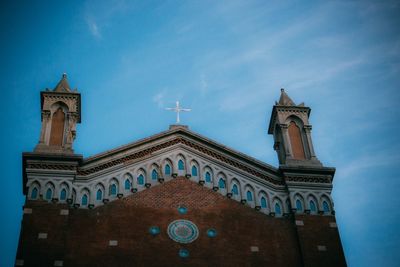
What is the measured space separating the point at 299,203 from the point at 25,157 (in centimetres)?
1192

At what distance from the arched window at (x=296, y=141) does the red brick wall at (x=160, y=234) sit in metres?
3.92

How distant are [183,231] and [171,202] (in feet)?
5.10

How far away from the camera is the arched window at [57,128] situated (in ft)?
102

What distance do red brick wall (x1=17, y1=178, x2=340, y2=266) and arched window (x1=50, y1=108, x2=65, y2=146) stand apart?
3.64 m

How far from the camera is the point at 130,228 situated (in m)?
28.5

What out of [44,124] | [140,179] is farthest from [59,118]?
[140,179]

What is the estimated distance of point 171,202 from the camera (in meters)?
29.8

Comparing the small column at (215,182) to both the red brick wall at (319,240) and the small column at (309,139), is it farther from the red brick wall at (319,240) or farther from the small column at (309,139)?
the small column at (309,139)

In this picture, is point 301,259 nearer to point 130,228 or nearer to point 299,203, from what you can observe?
point 299,203

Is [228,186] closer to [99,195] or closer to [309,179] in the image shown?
[309,179]

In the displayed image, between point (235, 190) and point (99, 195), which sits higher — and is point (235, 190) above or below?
above

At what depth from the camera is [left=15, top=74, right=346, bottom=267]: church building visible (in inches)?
1096

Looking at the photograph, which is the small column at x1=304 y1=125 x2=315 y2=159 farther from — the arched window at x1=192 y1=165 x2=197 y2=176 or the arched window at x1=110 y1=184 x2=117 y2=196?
the arched window at x1=110 y1=184 x2=117 y2=196

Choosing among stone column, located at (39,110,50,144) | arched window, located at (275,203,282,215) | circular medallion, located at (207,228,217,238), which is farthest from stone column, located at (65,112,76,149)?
arched window, located at (275,203,282,215)
